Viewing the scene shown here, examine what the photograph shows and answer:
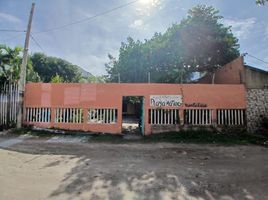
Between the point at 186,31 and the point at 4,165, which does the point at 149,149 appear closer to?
the point at 4,165

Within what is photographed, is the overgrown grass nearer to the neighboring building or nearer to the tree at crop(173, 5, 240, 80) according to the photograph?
the neighboring building

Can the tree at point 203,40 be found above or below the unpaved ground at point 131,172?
above

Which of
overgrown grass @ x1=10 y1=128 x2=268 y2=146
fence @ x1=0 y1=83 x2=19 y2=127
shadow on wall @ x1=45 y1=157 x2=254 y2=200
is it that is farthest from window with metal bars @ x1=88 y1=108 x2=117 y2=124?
shadow on wall @ x1=45 y1=157 x2=254 y2=200

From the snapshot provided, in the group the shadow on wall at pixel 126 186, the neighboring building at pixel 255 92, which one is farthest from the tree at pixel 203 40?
the shadow on wall at pixel 126 186

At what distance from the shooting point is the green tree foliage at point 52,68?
133 ft

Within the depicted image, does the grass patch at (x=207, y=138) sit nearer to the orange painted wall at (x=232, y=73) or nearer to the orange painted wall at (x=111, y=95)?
the orange painted wall at (x=111, y=95)

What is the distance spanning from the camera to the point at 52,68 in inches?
1640

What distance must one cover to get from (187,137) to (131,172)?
633 centimetres

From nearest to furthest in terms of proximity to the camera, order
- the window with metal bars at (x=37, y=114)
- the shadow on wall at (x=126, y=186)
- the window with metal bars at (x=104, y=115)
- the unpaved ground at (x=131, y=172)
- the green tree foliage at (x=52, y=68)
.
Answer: the shadow on wall at (x=126, y=186) < the unpaved ground at (x=131, y=172) < the window with metal bars at (x=104, y=115) < the window with metal bars at (x=37, y=114) < the green tree foliage at (x=52, y=68)

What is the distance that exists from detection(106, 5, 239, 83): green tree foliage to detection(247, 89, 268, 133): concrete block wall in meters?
6.18

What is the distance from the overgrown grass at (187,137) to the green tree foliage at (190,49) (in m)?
7.20

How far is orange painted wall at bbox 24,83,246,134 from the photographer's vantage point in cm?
1344

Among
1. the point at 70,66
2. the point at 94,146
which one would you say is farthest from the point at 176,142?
the point at 70,66

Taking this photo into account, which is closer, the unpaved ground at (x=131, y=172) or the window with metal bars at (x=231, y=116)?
the unpaved ground at (x=131, y=172)
